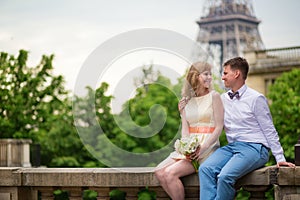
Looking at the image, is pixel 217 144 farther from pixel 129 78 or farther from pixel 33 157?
pixel 33 157

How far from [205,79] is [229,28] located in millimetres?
62323

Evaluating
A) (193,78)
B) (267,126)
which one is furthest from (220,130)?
(193,78)

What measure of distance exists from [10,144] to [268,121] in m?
27.7

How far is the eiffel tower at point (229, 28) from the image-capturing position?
64625 mm

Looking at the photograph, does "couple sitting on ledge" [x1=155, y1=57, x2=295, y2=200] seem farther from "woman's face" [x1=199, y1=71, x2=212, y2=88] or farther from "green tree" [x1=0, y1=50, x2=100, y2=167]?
"green tree" [x1=0, y1=50, x2=100, y2=167]

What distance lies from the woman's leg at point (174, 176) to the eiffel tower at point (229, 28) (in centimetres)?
5651

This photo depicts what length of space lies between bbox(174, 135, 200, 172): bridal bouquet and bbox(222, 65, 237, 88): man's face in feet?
2.07

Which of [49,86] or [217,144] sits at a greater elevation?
[49,86]


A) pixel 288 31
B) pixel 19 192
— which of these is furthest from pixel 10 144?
pixel 288 31

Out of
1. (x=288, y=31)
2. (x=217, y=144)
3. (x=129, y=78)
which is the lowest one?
(x=217, y=144)

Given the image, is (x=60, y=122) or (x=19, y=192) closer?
(x=19, y=192)

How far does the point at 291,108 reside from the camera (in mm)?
34406

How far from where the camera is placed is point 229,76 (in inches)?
250

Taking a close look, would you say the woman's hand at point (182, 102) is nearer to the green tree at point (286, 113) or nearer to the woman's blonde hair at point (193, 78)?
the woman's blonde hair at point (193, 78)
